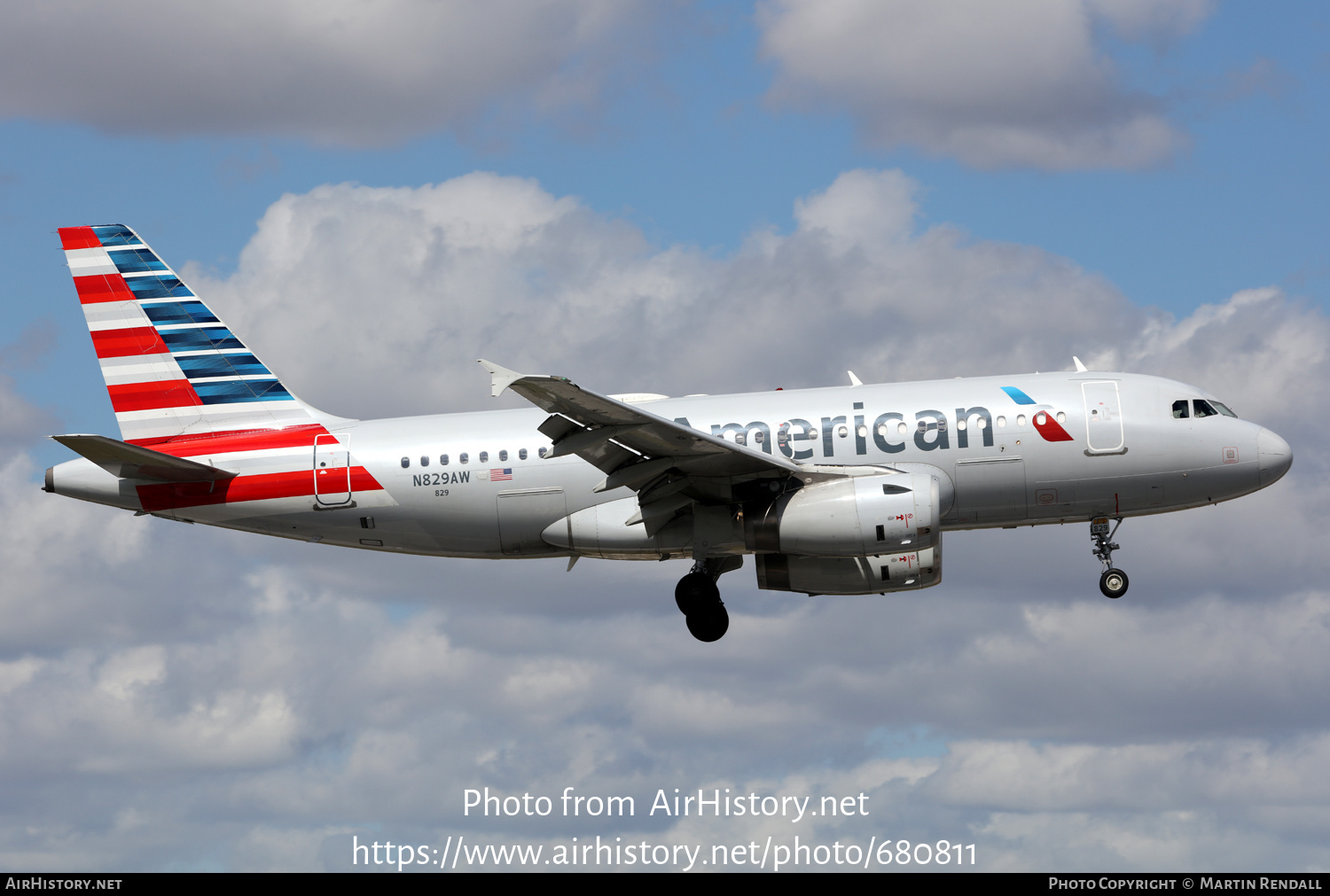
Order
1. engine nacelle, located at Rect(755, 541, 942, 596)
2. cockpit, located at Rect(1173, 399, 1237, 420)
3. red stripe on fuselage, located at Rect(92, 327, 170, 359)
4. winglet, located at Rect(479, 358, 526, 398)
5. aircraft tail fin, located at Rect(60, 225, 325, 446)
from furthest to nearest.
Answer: red stripe on fuselage, located at Rect(92, 327, 170, 359) < aircraft tail fin, located at Rect(60, 225, 325, 446) < cockpit, located at Rect(1173, 399, 1237, 420) < engine nacelle, located at Rect(755, 541, 942, 596) < winglet, located at Rect(479, 358, 526, 398)

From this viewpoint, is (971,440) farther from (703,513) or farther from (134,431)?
(134,431)

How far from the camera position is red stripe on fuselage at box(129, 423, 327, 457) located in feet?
108

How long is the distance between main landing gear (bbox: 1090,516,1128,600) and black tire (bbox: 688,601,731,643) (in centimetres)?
875

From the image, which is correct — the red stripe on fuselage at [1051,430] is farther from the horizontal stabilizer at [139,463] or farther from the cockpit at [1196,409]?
the horizontal stabilizer at [139,463]

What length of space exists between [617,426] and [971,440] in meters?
7.99

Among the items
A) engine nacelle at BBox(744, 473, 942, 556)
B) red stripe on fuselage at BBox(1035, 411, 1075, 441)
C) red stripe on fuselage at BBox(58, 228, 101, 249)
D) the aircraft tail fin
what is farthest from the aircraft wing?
red stripe on fuselage at BBox(58, 228, 101, 249)

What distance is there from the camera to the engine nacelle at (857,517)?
28500 mm

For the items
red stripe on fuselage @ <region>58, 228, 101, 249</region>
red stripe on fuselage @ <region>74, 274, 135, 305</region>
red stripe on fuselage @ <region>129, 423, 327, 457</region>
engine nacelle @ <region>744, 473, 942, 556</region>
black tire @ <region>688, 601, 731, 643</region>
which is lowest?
black tire @ <region>688, 601, 731, 643</region>

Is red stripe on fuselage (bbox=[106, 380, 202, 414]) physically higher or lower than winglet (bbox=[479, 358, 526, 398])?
higher

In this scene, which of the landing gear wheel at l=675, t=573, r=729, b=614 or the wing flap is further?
the landing gear wheel at l=675, t=573, r=729, b=614

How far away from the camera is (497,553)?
106 feet

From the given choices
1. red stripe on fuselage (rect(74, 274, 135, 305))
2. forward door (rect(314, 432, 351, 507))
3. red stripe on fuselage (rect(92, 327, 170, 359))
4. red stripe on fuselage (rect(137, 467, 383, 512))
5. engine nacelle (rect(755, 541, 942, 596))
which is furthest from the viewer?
red stripe on fuselage (rect(74, 274, 135, 305))

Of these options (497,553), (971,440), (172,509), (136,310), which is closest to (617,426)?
(497,553)

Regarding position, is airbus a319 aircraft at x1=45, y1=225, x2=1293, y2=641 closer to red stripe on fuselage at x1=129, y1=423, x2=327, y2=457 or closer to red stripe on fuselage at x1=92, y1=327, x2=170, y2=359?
red stripe on fuselage at x1=129, y1=423, x2=327, y2=457
